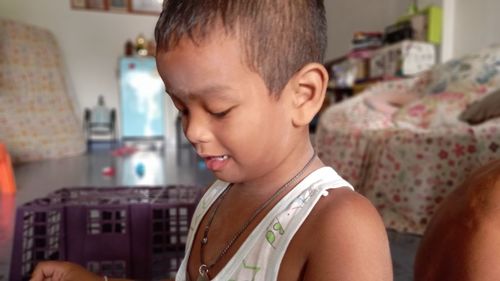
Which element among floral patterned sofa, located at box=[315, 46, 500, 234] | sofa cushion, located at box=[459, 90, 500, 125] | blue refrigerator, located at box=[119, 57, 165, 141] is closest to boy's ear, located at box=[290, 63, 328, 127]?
floral patterned sofa, located at box=[315, 46, 500, 234]

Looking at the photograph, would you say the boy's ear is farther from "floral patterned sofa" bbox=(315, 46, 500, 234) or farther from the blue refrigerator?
the blue refrigerator

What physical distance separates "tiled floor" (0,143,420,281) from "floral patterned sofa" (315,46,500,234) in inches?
6.9

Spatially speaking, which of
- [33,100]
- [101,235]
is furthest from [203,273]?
[33,100]

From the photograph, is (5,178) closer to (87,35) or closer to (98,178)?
(98,178)

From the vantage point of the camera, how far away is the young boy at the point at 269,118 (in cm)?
41

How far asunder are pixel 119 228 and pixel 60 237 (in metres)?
0.13

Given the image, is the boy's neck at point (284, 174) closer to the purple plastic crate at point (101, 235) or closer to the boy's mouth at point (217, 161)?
the boy's mouth at point (217, 161)

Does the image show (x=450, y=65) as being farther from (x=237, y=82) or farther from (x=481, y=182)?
(x=237, y=82)

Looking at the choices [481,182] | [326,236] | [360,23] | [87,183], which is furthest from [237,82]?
[360,23]

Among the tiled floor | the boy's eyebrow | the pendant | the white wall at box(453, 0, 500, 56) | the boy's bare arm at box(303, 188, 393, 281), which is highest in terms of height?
the white wall at box(453, 0, 500, 56)

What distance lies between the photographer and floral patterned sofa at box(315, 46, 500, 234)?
1344 millimetres

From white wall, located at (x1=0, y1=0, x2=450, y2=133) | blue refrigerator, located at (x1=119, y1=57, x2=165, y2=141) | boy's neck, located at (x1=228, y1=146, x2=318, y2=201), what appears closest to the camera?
boy's neck, located at (x1=228, y1=146, x2=318, y2=201)

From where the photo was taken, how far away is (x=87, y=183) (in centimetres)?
253

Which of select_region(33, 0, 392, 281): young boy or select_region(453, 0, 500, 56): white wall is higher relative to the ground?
select_region(453, 0, 500, 56): white wall
